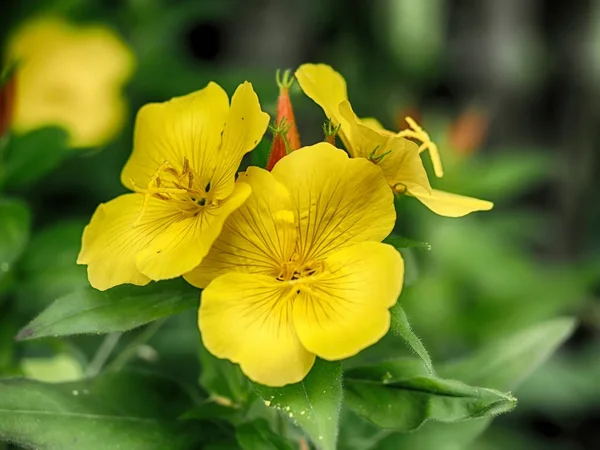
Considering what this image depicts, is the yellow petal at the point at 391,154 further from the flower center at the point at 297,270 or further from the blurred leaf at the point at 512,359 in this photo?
the blurred leaf at the point at 512,359

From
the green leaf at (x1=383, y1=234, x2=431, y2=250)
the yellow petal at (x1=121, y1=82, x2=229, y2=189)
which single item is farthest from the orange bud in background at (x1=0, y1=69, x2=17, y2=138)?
the green leaf at (x1=383, y1=234, x2=431, y2=250)

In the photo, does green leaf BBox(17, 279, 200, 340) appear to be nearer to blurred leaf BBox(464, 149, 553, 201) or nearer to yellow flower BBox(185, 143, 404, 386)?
yellow flower BBox(185, 143, 404, 386)

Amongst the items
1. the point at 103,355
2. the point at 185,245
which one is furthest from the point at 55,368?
the point at 185,245

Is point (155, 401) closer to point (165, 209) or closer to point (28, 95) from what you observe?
point (165, 209)

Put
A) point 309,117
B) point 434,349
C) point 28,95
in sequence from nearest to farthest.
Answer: point 434,349, point 28,95, point 309,117

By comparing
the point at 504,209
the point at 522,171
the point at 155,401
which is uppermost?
the point at 155,401

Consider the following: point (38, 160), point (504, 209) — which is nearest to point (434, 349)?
point (38, 160)

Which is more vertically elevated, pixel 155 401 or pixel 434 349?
pixel 155 401
